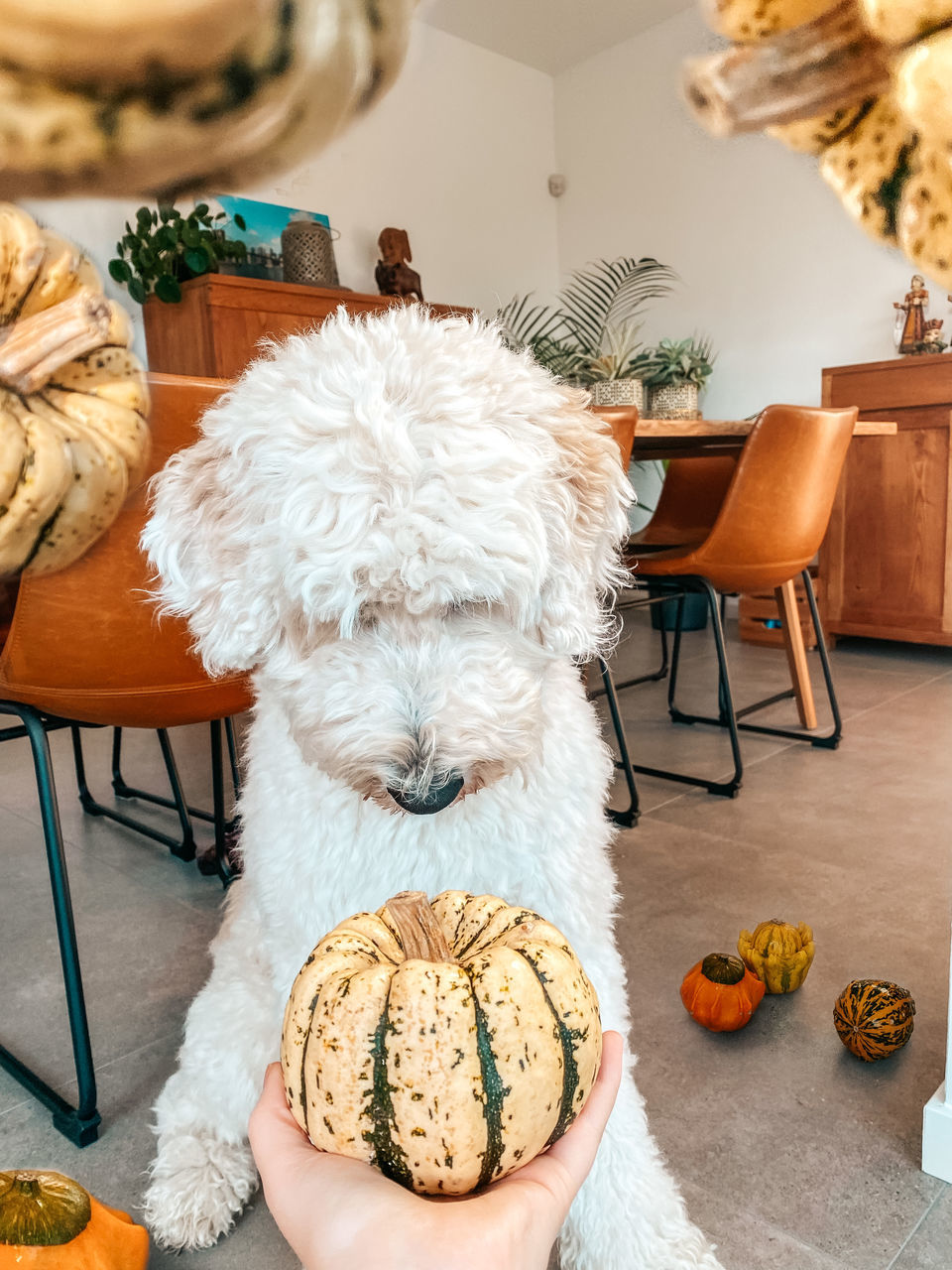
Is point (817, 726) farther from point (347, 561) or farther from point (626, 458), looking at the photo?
point (347, 561)

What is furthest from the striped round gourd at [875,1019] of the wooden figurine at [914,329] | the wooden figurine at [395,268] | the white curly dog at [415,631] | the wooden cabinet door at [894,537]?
the wooden cabinet door at [894,537]

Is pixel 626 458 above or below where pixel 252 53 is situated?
below

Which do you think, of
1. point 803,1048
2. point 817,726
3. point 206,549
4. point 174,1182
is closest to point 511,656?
point 206,549

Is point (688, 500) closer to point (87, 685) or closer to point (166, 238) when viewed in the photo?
point (87, 685)

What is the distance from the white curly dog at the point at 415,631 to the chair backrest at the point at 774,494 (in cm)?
145

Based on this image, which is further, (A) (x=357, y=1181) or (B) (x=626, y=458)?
(B) (x=626, y=458)

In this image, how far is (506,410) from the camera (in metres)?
0.64

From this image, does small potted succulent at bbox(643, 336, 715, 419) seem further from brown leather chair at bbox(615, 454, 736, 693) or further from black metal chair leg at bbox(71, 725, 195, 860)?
black metal chair leg at bbox(71, 725, 195, 860)

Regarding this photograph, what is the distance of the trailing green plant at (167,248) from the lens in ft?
1.18

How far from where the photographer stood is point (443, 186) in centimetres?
50

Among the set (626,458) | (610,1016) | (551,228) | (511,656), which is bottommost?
(610,1016)

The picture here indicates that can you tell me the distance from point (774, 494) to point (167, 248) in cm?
207

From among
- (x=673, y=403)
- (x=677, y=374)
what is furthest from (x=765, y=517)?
(x=677, y=374)

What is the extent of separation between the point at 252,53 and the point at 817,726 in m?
2.78
